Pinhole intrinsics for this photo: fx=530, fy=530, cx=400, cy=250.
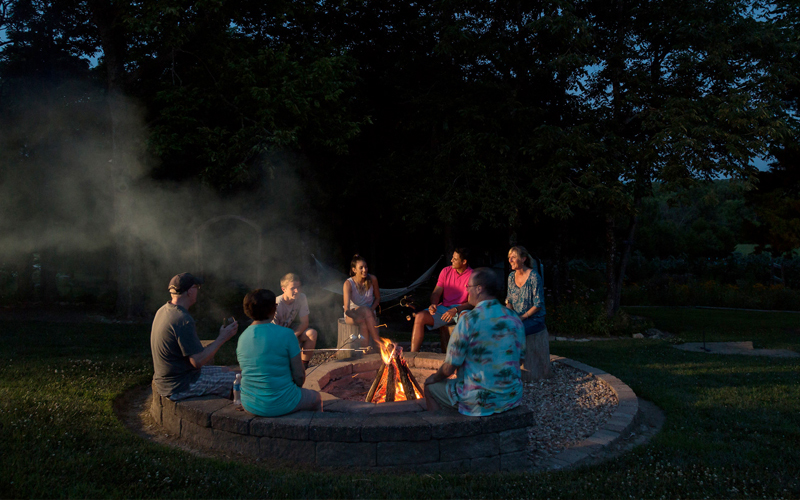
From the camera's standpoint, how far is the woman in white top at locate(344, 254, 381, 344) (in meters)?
6.23

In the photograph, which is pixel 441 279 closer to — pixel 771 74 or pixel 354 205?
pixel 771 74

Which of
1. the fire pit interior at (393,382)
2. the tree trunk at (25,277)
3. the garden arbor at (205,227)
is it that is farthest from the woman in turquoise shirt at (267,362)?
the tree trunk at (25,277)

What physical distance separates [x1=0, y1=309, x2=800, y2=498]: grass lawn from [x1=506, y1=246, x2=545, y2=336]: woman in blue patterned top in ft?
3.76

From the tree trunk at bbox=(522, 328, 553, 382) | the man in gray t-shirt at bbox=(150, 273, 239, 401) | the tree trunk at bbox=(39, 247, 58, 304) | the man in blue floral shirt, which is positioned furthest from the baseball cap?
the tree trunk at bbox=(39, 247, 58, 304)

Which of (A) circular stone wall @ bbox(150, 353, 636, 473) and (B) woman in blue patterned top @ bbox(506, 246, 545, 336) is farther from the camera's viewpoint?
(B) woman in blue patterned top @ bbox(506, 246, 545, 336)

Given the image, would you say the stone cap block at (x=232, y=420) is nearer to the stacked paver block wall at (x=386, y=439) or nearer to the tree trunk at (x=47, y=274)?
the stacked paver block wall at (x=386, y=439)

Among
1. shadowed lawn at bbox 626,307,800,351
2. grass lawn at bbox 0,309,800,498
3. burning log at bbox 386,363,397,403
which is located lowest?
shadowed lawn at bbox 626,307,800,351

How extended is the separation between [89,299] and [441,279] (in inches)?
450

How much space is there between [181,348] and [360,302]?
2.78 metres

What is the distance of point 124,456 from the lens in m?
3.16

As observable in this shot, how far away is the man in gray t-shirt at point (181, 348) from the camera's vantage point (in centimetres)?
375

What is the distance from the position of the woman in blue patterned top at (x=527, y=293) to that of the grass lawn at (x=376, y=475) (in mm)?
1146

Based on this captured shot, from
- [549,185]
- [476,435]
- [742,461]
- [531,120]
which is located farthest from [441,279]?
[531,120]

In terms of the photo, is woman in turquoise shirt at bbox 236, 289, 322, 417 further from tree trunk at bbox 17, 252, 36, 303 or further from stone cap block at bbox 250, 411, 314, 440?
tree trunk at bbox 17, 252, 36, 303
